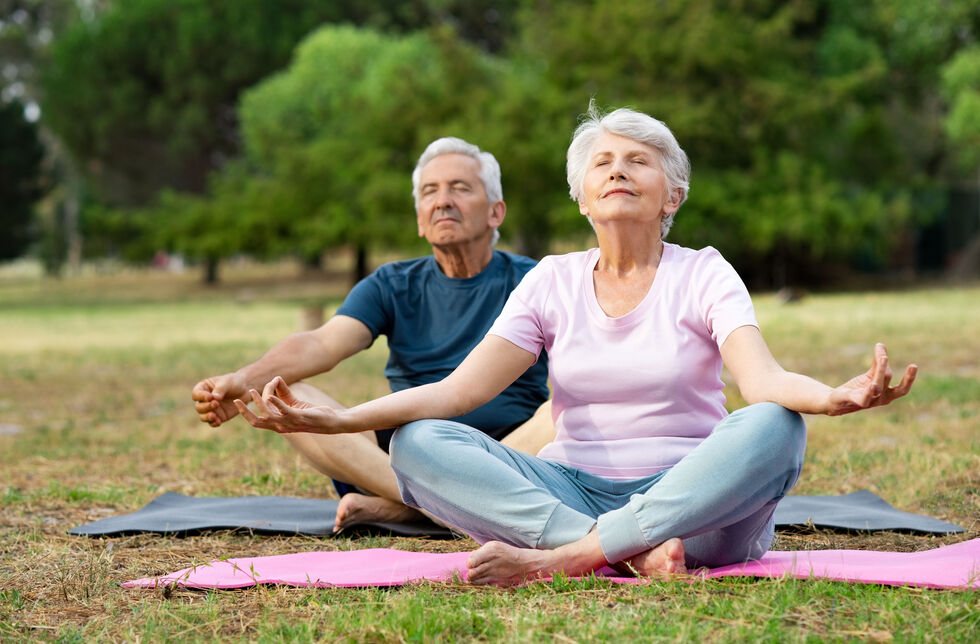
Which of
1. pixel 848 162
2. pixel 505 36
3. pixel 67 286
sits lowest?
→ pixel 67 286

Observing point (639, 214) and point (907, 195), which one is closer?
point (639, 214)

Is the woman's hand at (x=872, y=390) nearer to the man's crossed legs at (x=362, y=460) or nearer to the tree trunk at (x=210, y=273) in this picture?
the man's crossed legs at (x=362, y=460)

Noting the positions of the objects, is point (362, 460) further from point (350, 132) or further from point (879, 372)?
point (350, 132)

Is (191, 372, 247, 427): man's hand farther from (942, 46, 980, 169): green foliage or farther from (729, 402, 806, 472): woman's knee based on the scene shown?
(942, 46, 980, 169): green foliage

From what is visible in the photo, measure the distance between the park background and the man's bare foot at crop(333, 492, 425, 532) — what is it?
184 mm

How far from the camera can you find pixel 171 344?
14.2m

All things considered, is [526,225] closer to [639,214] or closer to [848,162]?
[848,162]

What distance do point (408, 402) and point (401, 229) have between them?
1950 centimetres

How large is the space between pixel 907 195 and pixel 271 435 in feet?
63.0

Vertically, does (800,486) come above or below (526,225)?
below

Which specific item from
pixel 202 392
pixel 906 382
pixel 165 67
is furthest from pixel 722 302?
pixel 165 67

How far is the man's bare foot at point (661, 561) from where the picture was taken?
9.46ft

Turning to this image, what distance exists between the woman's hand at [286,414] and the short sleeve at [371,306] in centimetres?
125

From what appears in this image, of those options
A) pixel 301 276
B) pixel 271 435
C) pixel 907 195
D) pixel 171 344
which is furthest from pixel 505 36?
pixel 271 435
